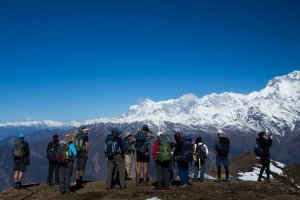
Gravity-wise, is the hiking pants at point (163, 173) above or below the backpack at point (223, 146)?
below

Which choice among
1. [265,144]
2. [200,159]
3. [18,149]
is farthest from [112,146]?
[265,144]

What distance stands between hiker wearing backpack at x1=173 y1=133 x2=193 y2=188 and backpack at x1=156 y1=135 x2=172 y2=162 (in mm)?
1094

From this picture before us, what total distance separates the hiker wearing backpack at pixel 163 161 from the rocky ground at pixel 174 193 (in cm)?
59

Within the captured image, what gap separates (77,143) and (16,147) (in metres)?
4.33

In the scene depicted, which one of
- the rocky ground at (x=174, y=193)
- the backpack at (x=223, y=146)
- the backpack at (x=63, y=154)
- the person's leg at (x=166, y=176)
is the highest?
the backpack at (x=223, y=146)

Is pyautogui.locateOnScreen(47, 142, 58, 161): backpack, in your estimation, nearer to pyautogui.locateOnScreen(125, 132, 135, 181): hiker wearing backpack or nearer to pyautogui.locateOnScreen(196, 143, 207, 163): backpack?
pyautogui.locateOnScreen(125, 132, 135, 181): hiker wearing backpack

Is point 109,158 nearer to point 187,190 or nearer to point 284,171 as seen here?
point 187,190

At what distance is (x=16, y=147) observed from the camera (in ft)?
79.5

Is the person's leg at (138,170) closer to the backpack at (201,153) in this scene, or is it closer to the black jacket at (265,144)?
the backpack at (201,153)

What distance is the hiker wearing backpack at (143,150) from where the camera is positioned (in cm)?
2277

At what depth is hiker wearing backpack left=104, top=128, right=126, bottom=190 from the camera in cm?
2198

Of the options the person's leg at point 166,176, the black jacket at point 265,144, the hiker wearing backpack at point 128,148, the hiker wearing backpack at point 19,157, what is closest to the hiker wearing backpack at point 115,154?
the person's leg at point 166,176

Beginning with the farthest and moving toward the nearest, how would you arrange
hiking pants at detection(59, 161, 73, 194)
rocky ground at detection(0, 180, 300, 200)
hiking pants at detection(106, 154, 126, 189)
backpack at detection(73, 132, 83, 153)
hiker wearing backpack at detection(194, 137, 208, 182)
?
hiker wearing backpack at detection(194, 137, 208, 182) → backpack at detection(73, 132, 83, 153) → hiking pants at detection(106, 154, 126, 189) → hiking pants at detection(59, 161, 73, 194) → rocky ground at detection(0, 180, 300, 200)

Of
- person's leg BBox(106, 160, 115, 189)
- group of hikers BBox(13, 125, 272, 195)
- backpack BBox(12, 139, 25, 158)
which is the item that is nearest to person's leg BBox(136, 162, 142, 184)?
group of hikers BBox(13, 125, 272, 195)
